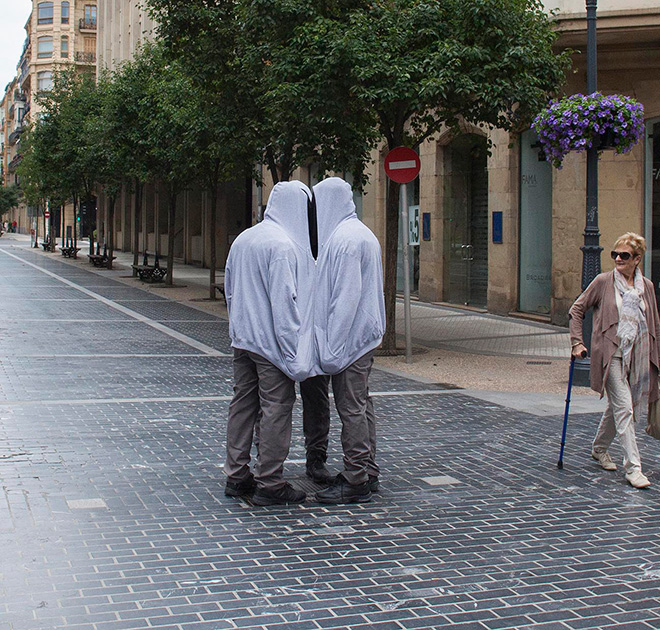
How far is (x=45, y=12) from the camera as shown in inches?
3986

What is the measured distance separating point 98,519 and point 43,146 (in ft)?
149

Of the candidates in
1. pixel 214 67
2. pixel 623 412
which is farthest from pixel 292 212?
pixel 214 67

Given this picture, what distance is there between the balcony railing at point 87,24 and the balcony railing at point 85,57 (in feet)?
10.1

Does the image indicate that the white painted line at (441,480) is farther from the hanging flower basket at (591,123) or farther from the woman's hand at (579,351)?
the hanging flower basket at (591,123)

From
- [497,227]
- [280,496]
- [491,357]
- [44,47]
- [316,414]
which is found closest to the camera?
[280,496]

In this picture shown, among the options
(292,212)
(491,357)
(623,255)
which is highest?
(292,212)

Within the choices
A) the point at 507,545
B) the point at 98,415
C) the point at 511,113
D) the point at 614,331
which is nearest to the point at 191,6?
the point at 511,113

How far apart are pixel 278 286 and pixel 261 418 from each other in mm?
859

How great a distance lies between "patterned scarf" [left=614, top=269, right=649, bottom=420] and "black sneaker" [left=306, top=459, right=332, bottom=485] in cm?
222

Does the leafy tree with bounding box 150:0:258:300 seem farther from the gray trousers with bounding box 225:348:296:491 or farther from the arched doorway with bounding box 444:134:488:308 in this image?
the gray trousers with bounding box 225:348:296:491

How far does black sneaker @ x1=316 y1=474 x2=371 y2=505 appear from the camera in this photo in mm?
6348

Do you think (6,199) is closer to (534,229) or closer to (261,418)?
(534,229)

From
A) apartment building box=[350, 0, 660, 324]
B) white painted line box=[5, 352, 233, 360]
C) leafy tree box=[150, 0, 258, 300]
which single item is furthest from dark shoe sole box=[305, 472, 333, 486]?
leafy tree box=[150, 0, 258, 300]

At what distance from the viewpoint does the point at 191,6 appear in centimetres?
1848
